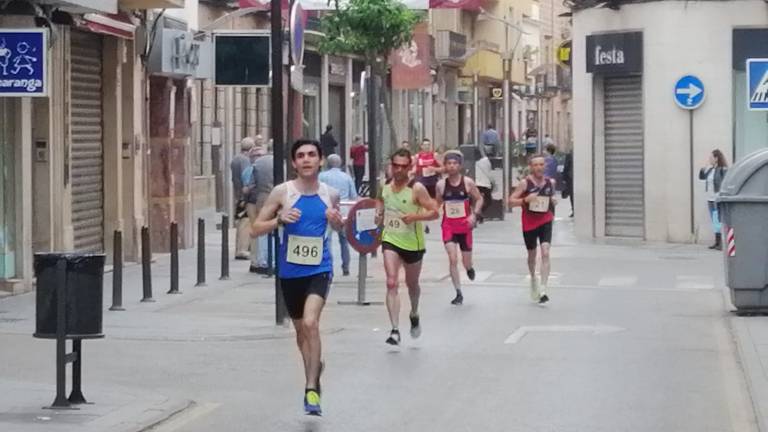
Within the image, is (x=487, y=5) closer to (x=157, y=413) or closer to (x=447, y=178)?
(x=447, y=178)

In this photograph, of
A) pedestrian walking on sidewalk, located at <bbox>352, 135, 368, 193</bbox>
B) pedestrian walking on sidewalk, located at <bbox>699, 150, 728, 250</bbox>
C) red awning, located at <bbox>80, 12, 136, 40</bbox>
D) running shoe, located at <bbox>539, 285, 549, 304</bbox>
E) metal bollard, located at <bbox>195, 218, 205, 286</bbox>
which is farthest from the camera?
pedestrian walking on sidewalk, located at <bbox>352, 135, 368, 193</bbox>

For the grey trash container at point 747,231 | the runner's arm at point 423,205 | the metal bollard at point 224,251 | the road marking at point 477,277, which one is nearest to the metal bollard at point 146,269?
the metal bollard at point 224,251

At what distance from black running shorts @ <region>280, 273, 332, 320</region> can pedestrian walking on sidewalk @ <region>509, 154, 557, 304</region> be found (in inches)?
349

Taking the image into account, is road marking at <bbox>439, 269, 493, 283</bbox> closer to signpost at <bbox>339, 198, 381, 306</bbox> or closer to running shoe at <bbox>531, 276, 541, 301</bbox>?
running shoe at <bbox>531, 276, 541, 301</bbox>

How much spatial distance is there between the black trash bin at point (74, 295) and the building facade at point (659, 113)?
21.6m

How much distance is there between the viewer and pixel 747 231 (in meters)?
19.2

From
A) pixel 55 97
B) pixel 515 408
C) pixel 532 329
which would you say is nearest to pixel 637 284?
pixel 532 329

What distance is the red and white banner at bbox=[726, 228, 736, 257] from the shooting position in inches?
754

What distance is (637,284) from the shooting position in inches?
944

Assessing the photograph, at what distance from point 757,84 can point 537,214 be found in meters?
3.02

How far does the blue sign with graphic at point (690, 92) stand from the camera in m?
31.8

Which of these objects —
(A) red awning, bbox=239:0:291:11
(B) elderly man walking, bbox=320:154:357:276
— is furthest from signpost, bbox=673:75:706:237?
(B) elderly man walking, bbox=320:154:357:276

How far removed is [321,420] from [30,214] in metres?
10.7

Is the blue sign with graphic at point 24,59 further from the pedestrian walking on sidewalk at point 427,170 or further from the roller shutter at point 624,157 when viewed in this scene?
the pedestrian walking on sidewalk at point 427,170
